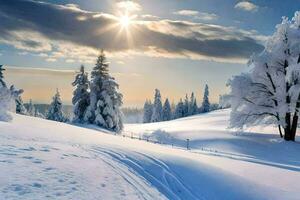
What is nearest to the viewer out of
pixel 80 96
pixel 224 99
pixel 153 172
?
pixel 153 172

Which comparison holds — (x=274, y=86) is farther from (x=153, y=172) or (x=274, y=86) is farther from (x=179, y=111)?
(x=179, y=111)

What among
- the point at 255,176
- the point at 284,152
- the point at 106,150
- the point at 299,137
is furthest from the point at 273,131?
the point at 106,150

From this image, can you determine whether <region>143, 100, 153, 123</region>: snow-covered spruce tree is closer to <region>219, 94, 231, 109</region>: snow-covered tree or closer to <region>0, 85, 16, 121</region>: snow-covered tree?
<region>219, 94, 231, 109</region>: snow-covered tree

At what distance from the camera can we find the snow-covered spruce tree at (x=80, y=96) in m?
46.4

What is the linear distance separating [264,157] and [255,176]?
12.2m

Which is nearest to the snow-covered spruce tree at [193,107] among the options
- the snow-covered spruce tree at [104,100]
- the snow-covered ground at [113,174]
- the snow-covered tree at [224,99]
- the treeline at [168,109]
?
the treeline at [168,109]

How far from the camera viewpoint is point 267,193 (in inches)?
533

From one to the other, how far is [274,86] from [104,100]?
19.8 m

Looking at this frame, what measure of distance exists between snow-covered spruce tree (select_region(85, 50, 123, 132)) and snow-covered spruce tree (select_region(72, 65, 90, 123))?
2.56 meters

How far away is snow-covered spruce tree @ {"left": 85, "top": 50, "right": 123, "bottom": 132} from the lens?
140 feet

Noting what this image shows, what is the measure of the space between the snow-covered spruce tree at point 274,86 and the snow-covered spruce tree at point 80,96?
20824 millimetres

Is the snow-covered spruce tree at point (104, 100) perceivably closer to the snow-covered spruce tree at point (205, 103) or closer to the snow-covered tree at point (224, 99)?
the snow-covered tree at point (224, 99)

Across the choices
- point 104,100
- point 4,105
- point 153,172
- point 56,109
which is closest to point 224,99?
point 104,100

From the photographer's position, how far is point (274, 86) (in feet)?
104
